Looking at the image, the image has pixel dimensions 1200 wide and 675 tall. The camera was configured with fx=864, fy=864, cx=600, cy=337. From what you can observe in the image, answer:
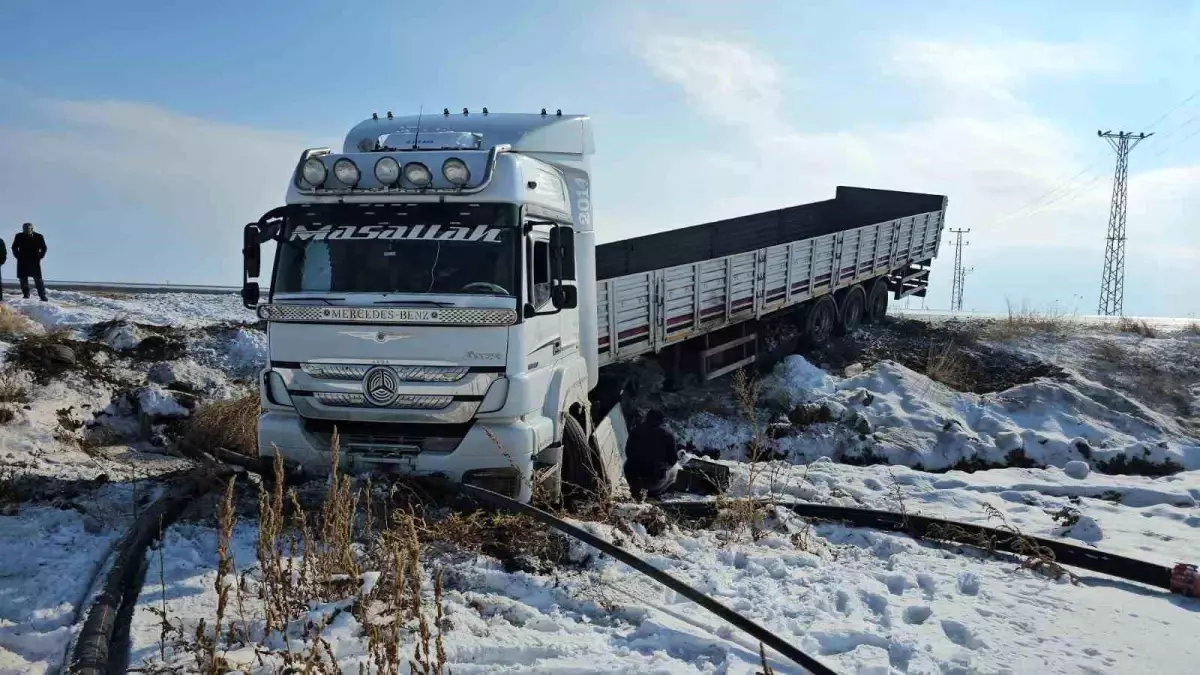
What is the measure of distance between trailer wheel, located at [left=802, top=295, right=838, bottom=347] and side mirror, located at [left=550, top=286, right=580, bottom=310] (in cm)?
935

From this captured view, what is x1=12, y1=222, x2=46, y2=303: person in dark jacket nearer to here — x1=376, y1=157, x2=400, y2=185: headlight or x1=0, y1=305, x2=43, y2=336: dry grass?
x1=0, y1=305, x2=43, y2=336: dry grass

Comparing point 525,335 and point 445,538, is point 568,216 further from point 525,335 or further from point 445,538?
point 445,538

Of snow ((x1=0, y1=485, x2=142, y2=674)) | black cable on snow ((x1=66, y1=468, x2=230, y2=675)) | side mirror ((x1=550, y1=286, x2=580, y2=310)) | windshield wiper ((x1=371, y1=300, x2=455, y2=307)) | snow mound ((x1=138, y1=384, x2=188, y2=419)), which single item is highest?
side mirror ((x1=550, y1=286, x2=580, y2=310))

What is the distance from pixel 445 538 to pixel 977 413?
971cm

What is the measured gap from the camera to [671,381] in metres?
12.8

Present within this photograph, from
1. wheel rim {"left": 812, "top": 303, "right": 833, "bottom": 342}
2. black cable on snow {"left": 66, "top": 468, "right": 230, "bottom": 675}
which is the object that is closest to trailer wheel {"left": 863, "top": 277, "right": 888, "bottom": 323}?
wheel rim {"left": 812, "top": 303, "right": 833, "bottom": 342}

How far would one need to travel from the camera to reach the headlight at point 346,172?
625cm

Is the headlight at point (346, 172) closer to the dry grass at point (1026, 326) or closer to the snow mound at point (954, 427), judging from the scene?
the snow mound at point (954, 427)

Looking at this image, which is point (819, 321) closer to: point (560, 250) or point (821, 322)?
point (821, 322)

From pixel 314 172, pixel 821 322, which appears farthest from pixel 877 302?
pixel 314 172

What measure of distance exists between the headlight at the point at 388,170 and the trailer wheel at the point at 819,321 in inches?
406

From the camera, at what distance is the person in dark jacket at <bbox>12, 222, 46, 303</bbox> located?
15695mm

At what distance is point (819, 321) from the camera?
1572cm

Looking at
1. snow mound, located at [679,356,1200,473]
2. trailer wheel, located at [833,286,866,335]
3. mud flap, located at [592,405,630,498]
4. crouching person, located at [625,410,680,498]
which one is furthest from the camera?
trailer wheel, located at [833,286,866,335]
